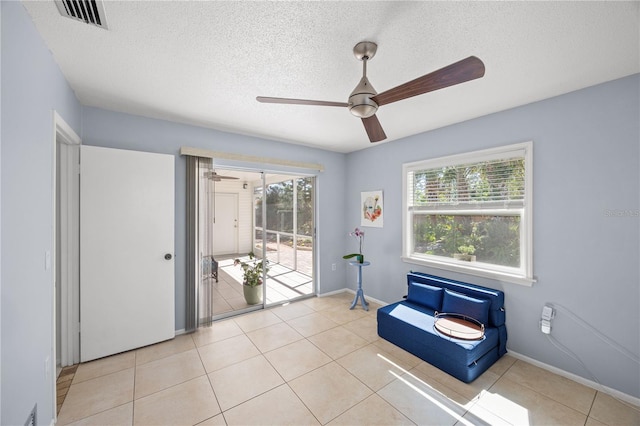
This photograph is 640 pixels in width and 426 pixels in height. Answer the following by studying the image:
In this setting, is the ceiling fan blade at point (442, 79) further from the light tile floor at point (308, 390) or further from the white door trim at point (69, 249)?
the white door trim at point (69, 249)

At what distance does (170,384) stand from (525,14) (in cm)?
357

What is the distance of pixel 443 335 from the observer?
7.62 feet

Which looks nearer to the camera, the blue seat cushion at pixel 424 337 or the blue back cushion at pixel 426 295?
the blue seat cushion at pixel 424 337

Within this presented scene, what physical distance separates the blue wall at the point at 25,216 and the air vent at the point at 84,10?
198mm

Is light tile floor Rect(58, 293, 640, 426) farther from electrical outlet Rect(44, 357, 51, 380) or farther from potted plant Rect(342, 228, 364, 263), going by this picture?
potted plant Rect(342, 228, 364, 263)

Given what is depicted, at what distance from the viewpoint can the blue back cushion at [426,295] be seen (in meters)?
2.94

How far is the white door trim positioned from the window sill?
3.78m

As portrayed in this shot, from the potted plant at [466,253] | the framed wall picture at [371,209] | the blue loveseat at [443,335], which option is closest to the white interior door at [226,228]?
the framed wall picture at [371,209]

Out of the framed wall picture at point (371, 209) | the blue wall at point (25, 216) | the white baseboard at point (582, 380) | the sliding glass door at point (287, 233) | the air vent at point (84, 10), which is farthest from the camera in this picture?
the framed wall picture at point (371, 209)

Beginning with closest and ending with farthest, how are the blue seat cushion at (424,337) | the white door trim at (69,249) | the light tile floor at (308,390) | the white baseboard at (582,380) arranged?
the light tile floor at (308,390) < the white baseboard at (582,380) < the blue seat cushion at (424,337) < the white door trim at (69,249)

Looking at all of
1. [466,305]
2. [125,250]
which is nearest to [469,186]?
[466,305]

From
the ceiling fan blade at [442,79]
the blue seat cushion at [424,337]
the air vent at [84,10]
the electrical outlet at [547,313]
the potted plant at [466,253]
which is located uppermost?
the air vent at [84,10]

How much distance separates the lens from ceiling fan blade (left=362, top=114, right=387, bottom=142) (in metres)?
1.92

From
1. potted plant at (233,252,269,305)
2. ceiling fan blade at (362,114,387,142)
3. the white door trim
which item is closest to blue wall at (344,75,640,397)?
ceiling fan blade at (362,114,387,142)
